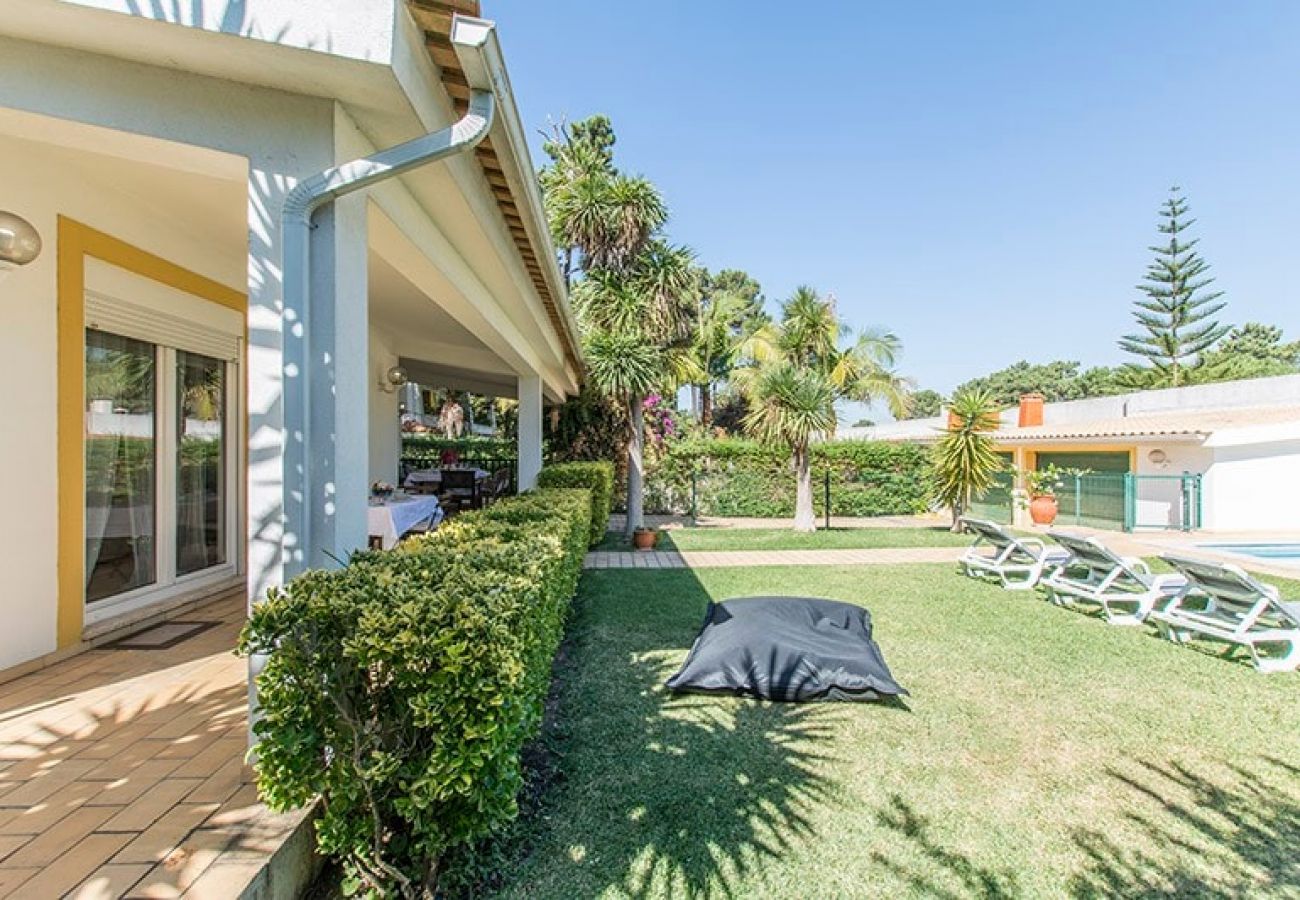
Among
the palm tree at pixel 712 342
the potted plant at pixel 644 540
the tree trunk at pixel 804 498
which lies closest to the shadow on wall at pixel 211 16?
the potted plant at pixel 644 540

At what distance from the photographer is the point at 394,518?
7.52m

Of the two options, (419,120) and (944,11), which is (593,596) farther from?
(944,11)

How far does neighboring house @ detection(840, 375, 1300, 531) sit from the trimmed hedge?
858 cm

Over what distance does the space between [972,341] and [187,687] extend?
37733mm

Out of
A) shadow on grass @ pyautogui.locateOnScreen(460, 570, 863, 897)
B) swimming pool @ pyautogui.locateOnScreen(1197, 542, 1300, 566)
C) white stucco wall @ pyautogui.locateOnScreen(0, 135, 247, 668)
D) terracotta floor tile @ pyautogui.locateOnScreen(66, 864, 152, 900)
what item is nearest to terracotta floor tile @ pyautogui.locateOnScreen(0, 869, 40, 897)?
terracotta floor tile @ pyautogui.locateOnScreen(66, 864, 152, 900)

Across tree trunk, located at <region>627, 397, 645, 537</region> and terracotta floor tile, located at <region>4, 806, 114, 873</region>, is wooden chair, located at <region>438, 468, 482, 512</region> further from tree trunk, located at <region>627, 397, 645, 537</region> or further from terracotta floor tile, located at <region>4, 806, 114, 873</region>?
terracotta floor tile, located at <region>4, 806, 114, 873</region>

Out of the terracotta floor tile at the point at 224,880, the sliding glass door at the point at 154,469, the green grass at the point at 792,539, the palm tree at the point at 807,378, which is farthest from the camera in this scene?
the palm tree at the point at 807,378

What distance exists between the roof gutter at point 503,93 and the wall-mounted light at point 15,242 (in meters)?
2.87


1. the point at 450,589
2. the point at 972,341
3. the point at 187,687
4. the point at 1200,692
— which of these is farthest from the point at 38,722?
the point at 972,341

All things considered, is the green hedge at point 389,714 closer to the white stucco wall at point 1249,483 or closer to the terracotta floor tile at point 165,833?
the terracotta floor tile at point 165,833

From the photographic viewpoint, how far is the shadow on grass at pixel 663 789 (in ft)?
9.36

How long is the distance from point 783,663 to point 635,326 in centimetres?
1068

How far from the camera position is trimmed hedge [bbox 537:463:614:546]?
11211 millimetres

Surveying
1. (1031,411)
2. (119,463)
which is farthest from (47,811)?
(1031,411)
